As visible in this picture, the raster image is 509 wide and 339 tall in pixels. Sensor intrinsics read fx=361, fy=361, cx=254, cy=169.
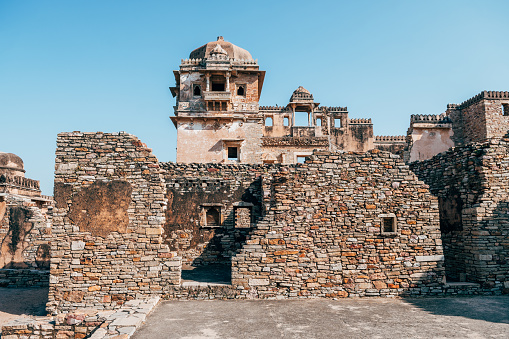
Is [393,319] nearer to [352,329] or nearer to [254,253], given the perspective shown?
[352,329]

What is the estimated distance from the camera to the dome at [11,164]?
79.8ft

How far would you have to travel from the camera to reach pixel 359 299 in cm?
895

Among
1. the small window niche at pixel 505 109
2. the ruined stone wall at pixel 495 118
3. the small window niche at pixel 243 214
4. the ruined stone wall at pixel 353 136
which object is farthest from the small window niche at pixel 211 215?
the small window niche at pixel 505 109

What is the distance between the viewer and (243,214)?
13445mm

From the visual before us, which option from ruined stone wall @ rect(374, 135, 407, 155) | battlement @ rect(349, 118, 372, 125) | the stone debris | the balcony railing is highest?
battlement @ rect(349, 118, 372, 125)

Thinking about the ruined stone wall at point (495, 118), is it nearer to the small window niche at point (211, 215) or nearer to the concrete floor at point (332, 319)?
the concrete floor at point (332, 319)

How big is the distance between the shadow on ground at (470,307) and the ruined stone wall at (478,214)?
767 mm

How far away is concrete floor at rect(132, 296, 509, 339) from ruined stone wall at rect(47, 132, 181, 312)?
1162 mm

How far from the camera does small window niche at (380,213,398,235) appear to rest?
368 inches

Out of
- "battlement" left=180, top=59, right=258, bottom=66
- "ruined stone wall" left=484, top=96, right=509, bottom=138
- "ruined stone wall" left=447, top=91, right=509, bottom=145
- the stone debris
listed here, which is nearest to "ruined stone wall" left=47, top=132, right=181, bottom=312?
the stone debris

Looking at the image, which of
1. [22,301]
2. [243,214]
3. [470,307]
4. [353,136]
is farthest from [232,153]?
[470,307]

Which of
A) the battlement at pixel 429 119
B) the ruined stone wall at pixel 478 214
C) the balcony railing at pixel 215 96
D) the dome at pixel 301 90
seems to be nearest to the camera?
the ruined stone wall at pixel 478 214

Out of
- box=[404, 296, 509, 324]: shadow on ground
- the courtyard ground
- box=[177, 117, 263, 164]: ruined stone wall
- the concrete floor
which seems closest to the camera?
the concrete floor

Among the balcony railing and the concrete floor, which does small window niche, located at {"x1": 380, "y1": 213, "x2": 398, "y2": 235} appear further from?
the balcony railing
